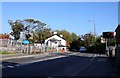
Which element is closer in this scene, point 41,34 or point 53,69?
point 53,69

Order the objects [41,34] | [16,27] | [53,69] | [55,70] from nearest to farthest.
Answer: [55,70]
[53,69]
[16,27]
[41,34]

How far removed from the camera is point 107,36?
6975 centimetres

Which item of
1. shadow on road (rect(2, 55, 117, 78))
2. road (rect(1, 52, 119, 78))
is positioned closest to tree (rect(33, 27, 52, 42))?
road (rect(1, 52, 119, 78))

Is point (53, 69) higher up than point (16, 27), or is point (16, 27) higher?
point (16, 27)

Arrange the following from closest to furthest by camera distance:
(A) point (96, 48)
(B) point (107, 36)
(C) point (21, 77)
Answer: (C) point (21, 77)
(B) point (107, 36)
(A) point (96, 48)

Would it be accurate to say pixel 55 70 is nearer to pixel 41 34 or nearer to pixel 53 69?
pixel 53 69

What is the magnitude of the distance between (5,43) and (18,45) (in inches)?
129

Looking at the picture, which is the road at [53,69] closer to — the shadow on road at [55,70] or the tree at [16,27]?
the shadow on road at [55,70]

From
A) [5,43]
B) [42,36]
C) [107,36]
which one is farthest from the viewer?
[42,36]

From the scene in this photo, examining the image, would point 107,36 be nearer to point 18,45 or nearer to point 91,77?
point 18,45

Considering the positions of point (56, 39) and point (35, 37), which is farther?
point (56, 39)

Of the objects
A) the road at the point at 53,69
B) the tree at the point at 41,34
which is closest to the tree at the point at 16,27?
the tree at the point at 41,34

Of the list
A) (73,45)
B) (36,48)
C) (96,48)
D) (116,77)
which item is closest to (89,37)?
(73,45)

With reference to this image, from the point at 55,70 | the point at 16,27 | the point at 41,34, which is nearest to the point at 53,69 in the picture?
the point at 55,70
